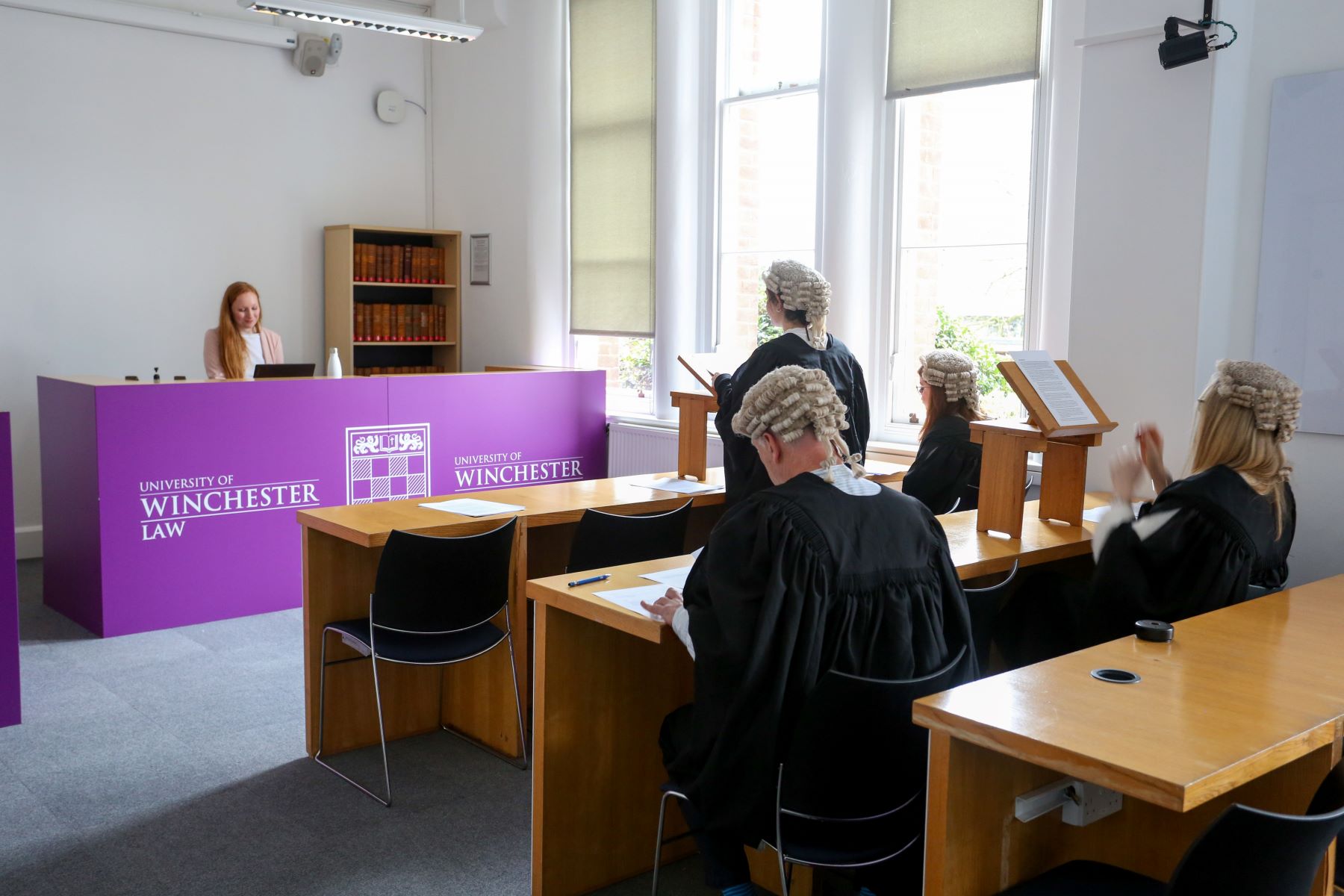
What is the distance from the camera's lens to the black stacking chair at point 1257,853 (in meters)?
1.52

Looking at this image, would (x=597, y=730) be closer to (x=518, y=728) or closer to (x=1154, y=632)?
(x=518, y=728)

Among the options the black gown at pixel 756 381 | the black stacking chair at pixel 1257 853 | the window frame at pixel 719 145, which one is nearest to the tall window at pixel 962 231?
the window frame at pixel 719 145

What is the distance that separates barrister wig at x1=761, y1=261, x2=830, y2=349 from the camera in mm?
3979

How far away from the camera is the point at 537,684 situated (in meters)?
2.74

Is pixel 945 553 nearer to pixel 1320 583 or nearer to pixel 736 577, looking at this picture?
pixel 736 577

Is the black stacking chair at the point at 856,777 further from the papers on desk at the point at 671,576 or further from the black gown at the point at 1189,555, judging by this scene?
the black gown at the point at 1189,555

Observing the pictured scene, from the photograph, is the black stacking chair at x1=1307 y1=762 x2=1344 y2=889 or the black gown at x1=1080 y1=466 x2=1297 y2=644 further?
the black gown at x1=1080 y1=466 x2=1297 y2=644

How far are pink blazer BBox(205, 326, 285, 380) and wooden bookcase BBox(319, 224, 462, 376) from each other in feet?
2.65

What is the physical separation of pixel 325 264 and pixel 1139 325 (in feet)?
18.0

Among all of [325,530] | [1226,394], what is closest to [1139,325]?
[1226,394]

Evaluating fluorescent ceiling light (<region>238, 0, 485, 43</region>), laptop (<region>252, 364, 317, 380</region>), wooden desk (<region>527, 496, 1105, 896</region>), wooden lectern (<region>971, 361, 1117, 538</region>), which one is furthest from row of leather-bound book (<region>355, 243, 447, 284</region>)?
wooden desk (<region>527, 496, 1105, 896</region>)

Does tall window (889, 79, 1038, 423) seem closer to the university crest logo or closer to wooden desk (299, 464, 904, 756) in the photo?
wooden desk (299, 464, 904, 756)

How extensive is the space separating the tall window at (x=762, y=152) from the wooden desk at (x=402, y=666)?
263cm

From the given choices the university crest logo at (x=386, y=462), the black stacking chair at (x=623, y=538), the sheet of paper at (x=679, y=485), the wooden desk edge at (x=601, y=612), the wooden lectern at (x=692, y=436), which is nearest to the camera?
A: the wooden desk edge at (x=601, y=612)
